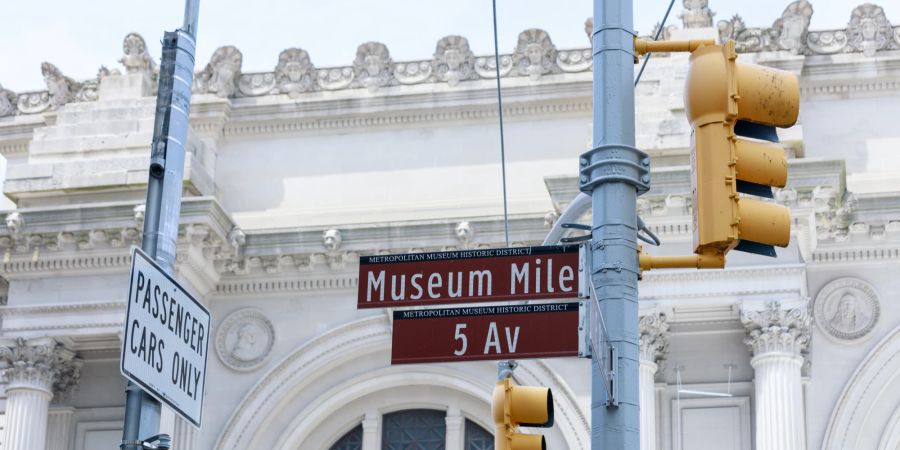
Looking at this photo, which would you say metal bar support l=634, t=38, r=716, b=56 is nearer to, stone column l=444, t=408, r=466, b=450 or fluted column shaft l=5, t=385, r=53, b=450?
stone column l=444, t=408, r=466, b=450

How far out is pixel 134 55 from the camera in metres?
28.4

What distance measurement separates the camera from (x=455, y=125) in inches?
1111

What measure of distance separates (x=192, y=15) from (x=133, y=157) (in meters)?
15.4

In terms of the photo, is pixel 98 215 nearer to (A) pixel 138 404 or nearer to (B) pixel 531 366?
(B) pixel 531 366

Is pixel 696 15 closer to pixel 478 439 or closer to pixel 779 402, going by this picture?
pixel 779 402

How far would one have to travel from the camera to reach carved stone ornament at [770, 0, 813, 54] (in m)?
26.5

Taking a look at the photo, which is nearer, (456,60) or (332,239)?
(332,239)

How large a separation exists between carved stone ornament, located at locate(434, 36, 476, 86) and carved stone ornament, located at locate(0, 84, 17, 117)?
26.7 feet

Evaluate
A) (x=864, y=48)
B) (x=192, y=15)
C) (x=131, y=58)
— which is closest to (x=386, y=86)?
(x=131, y=58)

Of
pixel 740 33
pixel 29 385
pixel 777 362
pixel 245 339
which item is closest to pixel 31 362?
pixel 29 385

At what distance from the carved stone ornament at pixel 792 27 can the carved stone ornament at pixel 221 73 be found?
934 cm

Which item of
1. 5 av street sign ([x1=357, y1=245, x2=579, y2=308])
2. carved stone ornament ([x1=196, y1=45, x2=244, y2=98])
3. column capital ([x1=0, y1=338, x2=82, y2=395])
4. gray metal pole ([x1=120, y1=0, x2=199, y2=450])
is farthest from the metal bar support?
carved stone ornament ([x1=196, y1=45, x2=244, y2=98])

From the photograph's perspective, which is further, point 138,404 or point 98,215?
point 98,215

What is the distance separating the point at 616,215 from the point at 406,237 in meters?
15.7
